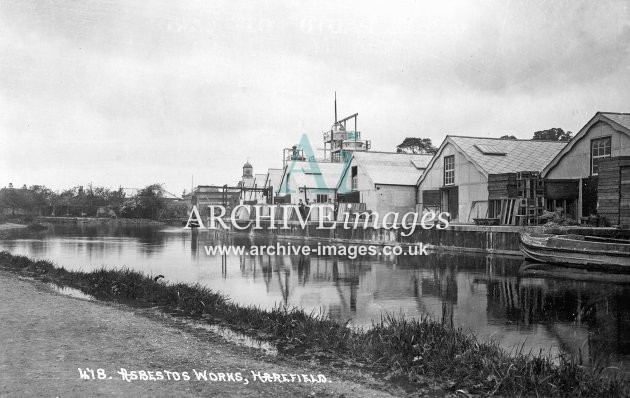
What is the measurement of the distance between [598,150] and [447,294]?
16.4 metres

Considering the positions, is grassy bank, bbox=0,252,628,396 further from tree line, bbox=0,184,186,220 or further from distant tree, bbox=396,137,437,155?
tree line, bbox=0,184,186,220

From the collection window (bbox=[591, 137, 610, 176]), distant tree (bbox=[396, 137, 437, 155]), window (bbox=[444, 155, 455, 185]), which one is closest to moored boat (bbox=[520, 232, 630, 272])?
window (bbox=[591, 137, 610, 176])

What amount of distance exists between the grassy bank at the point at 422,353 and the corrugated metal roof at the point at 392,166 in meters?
30.4

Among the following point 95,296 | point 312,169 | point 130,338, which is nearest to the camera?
point 130,338

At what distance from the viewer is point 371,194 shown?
1593 inches

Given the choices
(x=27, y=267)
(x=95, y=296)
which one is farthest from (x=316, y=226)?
(x=95, y=296)

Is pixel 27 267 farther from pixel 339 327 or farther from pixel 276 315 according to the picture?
pixel 339 327

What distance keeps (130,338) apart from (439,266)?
14.7 m

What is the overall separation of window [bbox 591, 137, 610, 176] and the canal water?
23.1ft

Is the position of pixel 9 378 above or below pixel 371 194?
below

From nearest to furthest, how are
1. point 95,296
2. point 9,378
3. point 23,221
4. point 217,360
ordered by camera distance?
point 9,378
point 217,360
point 95,296
point 23,221

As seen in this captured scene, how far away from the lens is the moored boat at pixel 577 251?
1788cm

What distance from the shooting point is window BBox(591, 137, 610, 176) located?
25094mm

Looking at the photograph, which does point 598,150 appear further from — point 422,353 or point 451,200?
point 422,353
